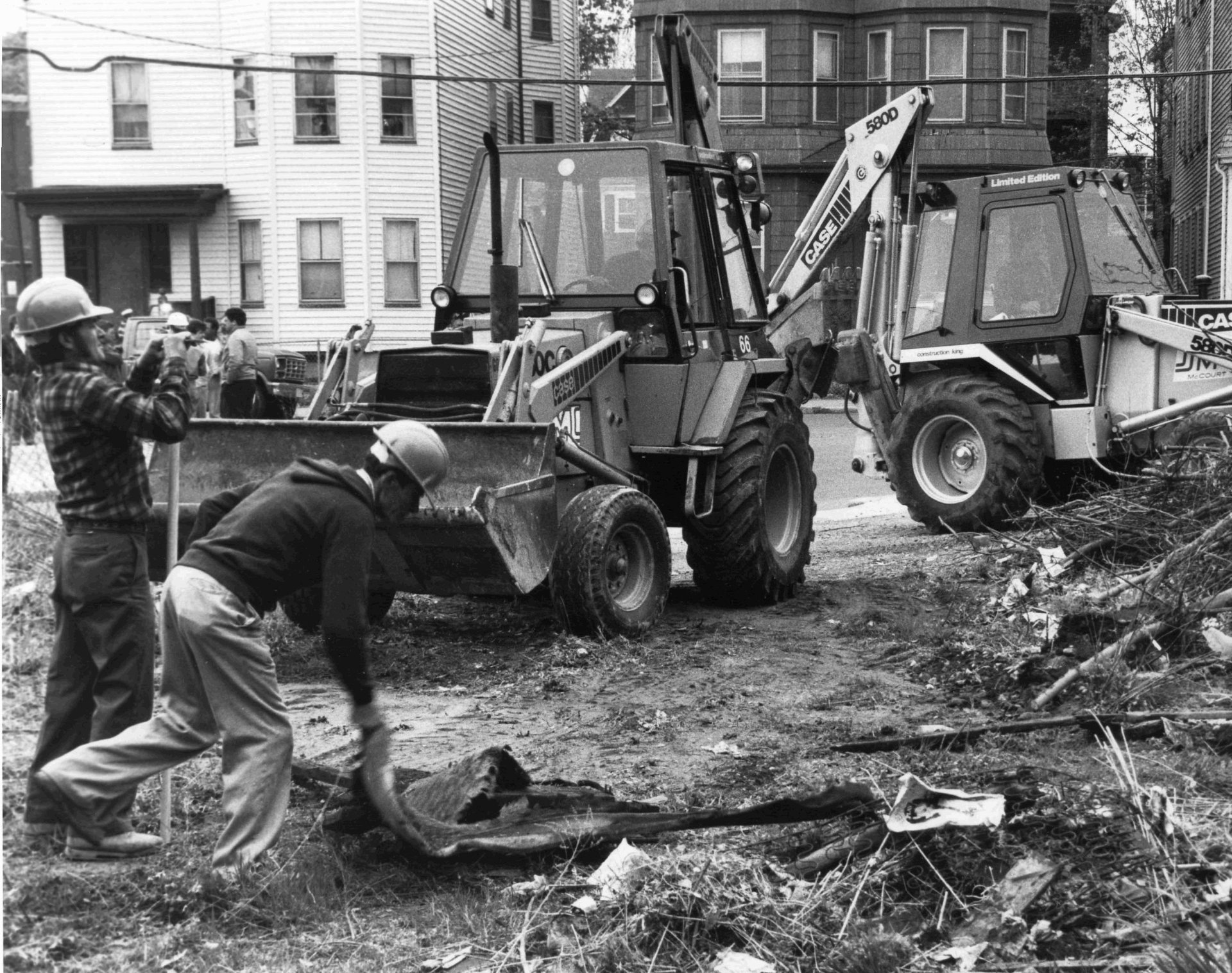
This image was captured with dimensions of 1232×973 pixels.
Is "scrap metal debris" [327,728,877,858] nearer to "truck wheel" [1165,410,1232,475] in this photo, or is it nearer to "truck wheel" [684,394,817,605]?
"truck wheel" [684,394,817,605]

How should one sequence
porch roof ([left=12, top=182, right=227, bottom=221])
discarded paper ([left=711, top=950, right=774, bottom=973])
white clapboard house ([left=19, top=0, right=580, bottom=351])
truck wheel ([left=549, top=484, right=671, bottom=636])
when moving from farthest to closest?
white clapboard house ([left=19, top=0, right=580, bottom=351])
porch roof ([left=12, top=182, right=227, bottom=221])
truck wheel ([left=549, top=484, right=671, bottom=636])
discarded paper ([left=711, top=950, right=774, bottom=973])

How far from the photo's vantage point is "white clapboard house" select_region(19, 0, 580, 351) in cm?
2911

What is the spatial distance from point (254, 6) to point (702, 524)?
22085 millimetres

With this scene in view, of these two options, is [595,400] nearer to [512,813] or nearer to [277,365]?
[512,813]

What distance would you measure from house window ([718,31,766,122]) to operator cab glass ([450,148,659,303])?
2459cm

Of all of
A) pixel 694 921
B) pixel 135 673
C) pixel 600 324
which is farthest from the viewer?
pixel 600 324

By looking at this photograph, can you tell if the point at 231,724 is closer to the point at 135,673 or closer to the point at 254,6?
the point at 135,673

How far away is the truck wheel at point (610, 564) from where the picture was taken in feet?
26.6

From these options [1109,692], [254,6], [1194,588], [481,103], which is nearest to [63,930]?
[1109,692]

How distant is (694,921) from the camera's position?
14.6ft

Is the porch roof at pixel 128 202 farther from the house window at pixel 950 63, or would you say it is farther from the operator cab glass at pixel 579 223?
the operator cab glass at pixel 579 223

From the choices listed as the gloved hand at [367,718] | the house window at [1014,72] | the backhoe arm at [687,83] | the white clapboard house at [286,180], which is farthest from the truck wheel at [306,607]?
the house window at [1014,72]

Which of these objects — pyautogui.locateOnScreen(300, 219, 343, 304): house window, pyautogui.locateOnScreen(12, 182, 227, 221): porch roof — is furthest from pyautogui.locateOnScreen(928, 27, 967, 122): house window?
pyautogui.locateOnScreen(12, 182, 227, 221): porch roof

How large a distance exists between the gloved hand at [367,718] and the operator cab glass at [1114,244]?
27.8ft
